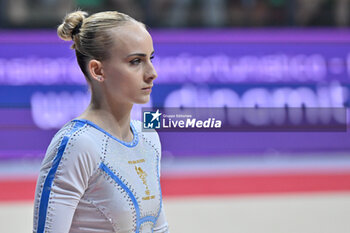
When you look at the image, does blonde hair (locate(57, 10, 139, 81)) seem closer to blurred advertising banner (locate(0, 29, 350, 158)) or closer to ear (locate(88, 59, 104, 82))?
ear (locate(88, 59, 104, 82))

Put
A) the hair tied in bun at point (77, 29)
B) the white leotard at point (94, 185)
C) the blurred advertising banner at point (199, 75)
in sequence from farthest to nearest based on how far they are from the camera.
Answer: the blurred advertising banner at point (199, 75), the hair tied in bun at point (77, 29), the white leotard at point (94, 185)

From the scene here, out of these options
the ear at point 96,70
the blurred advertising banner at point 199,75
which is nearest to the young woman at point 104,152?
the ear at point 96,70

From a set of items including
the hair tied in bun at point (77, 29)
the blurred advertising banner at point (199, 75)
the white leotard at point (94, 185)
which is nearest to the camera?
the white leotard at point (94, 185)

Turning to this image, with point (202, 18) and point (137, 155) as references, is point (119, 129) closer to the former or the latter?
point (137, 155)

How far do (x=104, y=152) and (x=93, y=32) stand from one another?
265 millimetres

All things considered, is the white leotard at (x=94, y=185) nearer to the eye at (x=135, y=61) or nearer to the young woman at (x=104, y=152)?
the young woman at (x=104, y=152)

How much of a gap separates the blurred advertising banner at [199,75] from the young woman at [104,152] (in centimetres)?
418

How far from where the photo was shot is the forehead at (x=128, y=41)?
1259 millimetres

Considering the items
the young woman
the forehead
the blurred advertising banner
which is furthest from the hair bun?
the blurred advertising banner

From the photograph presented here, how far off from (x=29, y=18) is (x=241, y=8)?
93.5 inches

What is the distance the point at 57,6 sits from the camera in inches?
257

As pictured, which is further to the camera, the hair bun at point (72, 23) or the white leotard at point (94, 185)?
the hair bun at point (72, 23)

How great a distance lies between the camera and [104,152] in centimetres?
125

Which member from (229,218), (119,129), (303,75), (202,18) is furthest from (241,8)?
(119,129)
